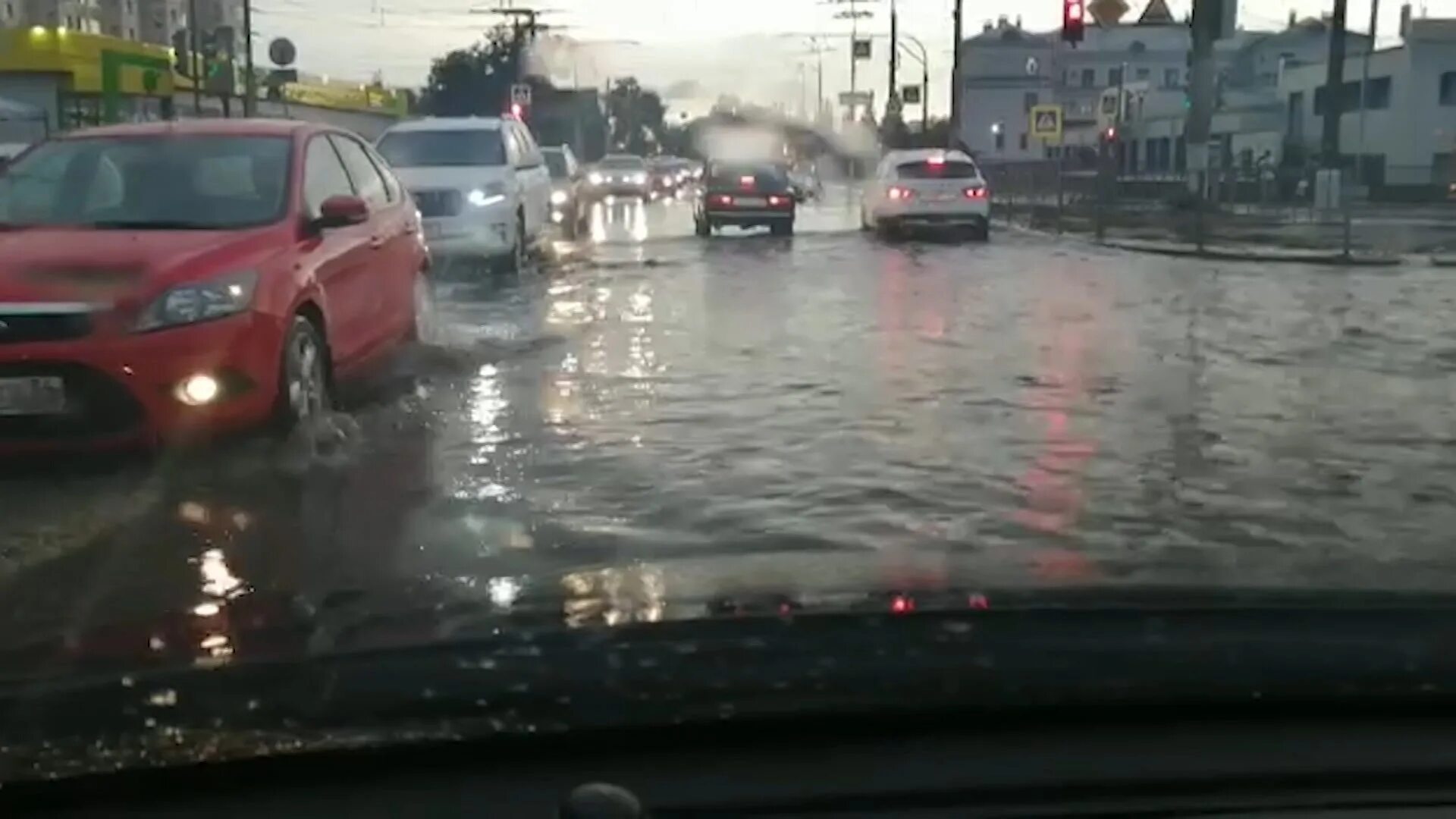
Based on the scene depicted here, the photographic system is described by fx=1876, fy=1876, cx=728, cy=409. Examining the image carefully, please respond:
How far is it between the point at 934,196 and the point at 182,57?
3176cm

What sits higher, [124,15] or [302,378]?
[124,15]

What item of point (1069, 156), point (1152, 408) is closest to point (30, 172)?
point (1152, 408)

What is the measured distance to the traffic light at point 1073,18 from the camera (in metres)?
29.7

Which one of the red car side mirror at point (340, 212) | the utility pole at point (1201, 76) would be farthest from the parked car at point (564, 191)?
the red car side mirror at point (340, 212)

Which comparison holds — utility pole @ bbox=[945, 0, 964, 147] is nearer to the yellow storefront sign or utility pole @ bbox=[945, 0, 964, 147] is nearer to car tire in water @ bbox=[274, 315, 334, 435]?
the yellow storefront sign

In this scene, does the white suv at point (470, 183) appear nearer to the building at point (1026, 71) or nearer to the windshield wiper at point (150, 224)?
the windshield wiper at point (150, 224)

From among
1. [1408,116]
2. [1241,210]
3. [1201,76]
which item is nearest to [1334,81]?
[1241,210]

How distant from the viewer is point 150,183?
359 inches

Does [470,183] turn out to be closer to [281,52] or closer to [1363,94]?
[281,52]

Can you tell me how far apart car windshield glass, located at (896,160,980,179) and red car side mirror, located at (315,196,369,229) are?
20.8 metres

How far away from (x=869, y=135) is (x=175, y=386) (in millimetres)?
83619

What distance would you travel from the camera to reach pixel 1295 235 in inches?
1176

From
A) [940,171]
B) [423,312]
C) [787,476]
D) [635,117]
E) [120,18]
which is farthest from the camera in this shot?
[635,117]

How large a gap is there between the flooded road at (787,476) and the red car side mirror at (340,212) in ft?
3.26
